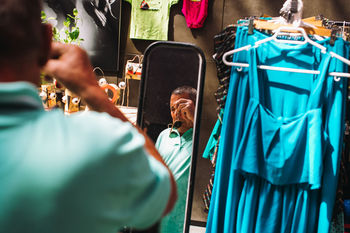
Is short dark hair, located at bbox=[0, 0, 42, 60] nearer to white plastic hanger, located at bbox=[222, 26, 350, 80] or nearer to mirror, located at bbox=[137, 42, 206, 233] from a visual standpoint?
mirror, located at bbox=[137, 42, 206, 233]

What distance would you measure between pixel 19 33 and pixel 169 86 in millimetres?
977

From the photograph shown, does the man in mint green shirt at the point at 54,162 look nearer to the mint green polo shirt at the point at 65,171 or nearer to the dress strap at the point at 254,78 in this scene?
the mint green polo shirt at the point at 65,171

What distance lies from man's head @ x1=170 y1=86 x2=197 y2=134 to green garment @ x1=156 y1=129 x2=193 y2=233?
0.07 m

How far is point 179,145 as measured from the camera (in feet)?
4.83

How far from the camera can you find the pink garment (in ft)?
10.0

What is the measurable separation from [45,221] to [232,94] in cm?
155

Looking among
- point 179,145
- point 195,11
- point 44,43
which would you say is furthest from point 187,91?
point 195,11

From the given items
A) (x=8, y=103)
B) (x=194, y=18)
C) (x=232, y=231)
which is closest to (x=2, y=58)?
(x=8, y=103)

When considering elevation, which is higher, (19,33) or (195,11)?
(195,11)

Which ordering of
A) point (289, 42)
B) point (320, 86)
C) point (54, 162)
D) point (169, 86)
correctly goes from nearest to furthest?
1. point (54, 162)
2. point (169, 86)
3. point (320, 86)
4. point (289, 42)

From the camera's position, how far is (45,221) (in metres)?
0.42

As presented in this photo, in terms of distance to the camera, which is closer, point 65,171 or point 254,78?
point 65,171

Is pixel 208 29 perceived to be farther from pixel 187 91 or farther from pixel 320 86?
pixel 187 91

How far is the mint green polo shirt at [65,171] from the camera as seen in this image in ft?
1.34
